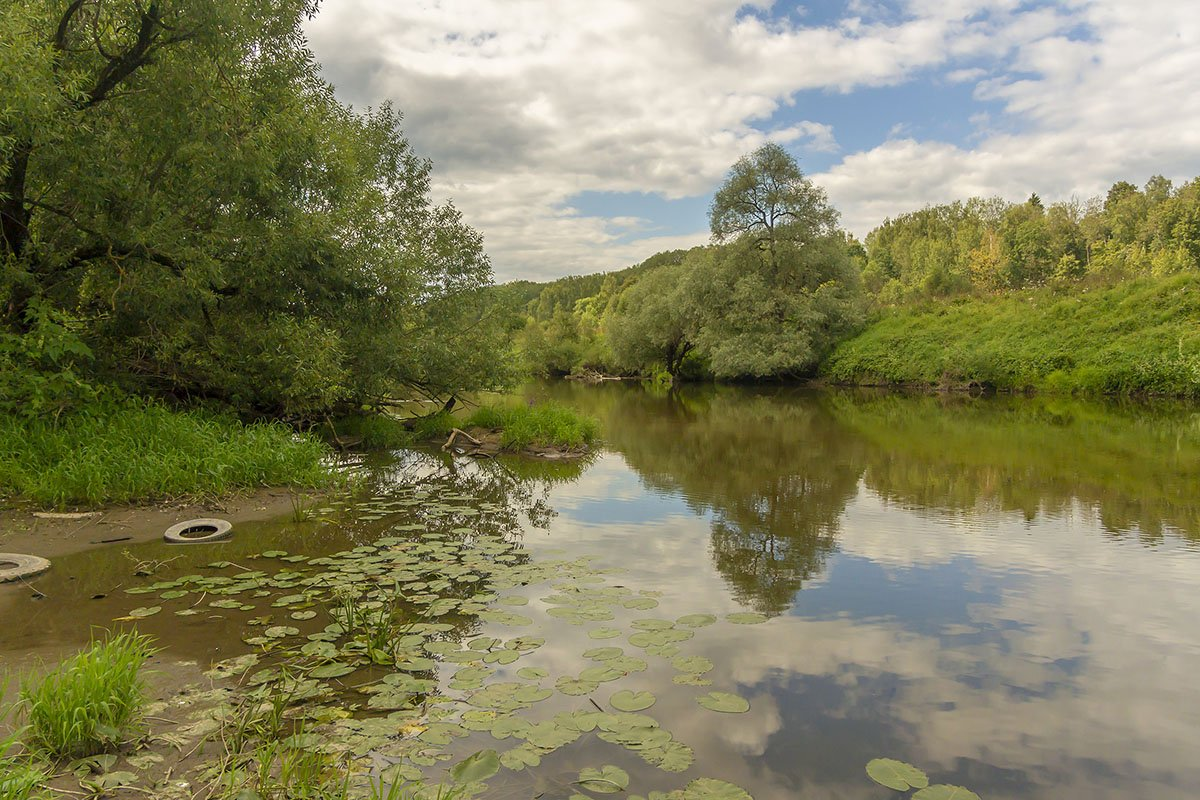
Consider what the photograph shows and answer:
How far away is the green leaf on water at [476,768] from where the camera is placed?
11.5 ft

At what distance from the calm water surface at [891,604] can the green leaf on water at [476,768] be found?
30 centimetres

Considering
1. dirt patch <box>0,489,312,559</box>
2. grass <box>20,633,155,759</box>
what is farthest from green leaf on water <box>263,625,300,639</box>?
dirt patch <box>0,489,312,559</box>

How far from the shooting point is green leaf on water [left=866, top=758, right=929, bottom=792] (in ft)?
12.5

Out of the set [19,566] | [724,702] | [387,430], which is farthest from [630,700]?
[387,430]

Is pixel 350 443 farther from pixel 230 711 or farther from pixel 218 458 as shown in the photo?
pixel 230 711

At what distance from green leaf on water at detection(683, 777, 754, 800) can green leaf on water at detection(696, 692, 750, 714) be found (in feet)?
2.54

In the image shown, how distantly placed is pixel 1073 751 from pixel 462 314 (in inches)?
634

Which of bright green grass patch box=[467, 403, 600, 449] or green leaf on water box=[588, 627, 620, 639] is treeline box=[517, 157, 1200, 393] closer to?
bright green grass patch box=[467, 403, 600, 449]

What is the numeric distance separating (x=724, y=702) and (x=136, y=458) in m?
8.74

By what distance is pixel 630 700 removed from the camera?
4.61m

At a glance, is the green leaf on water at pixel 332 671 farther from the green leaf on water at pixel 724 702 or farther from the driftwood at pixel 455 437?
the driftwood at pixel 455 437

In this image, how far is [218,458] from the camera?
33.4ft

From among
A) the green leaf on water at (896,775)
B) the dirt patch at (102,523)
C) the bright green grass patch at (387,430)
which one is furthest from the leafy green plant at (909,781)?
the bright green grass patch at (387,430)

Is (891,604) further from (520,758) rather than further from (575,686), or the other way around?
(520,758)
